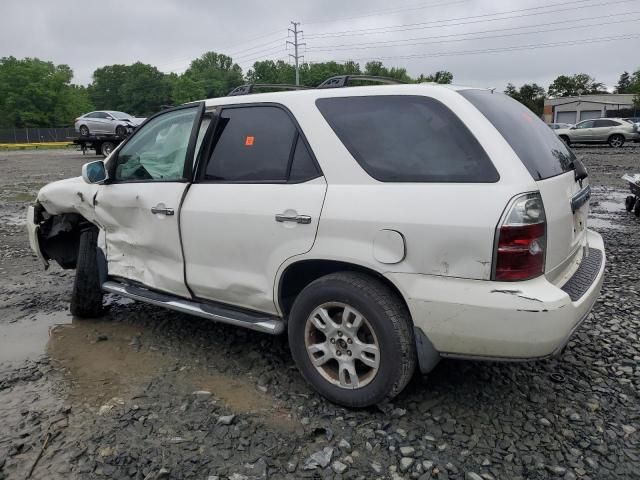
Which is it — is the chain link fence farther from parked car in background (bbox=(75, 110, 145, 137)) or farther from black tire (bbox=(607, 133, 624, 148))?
black tire (bbox=(607, 133, 624, 148))

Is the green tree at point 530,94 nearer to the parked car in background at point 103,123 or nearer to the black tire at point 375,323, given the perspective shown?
the parked car in background at point 103,123

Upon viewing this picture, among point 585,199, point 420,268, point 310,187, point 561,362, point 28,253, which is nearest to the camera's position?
point 420,268

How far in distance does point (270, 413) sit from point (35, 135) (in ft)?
214

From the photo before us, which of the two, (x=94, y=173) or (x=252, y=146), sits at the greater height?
(x=252, y=146)

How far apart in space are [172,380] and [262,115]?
70.7 inches

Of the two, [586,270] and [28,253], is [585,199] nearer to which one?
[586,270]

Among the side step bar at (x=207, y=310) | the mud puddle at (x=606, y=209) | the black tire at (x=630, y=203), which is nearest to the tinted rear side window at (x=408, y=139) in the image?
the side step bar at (x=207, y=310)

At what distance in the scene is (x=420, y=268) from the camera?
8.36 feet

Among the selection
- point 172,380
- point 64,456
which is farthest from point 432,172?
point 64,456

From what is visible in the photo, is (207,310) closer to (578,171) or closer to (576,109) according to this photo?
(578,171)

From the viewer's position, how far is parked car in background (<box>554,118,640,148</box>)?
80.5ft

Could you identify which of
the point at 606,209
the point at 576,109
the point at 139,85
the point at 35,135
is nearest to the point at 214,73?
the point at 139,85

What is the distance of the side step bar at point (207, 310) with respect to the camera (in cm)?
315

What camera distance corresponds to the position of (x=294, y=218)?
2900mm
